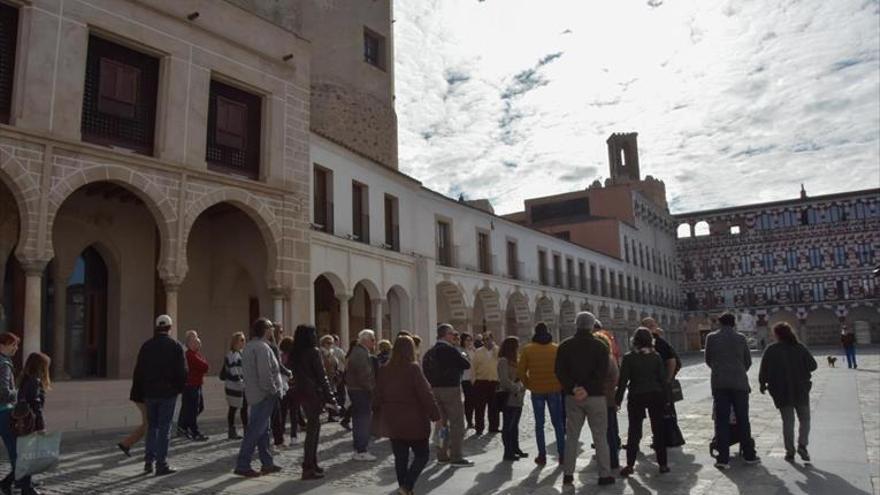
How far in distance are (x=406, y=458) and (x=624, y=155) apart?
62235 mm

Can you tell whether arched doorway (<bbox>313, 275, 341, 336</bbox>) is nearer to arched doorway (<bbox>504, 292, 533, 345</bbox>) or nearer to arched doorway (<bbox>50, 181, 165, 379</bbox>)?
arched doorway (<bbox>50, 181, 165, 379</bbox>)

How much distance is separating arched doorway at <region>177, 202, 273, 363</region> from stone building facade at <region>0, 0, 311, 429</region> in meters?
0.03

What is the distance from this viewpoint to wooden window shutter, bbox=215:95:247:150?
47.4ft

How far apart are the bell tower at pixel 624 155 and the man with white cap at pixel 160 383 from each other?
6023cm

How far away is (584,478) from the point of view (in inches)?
291

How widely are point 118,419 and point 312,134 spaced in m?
8.45

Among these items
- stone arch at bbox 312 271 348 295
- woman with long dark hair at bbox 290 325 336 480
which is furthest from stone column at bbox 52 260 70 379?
woman with long dark hair at bbox 290 325 336 480

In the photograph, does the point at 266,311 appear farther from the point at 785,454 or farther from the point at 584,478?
the point at 785,454

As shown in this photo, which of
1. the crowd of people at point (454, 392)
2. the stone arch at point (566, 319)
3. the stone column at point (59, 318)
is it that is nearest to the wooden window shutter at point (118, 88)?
the stone column at point (59, 318)

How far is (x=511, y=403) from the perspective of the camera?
349 inches

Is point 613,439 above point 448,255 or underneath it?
underneath

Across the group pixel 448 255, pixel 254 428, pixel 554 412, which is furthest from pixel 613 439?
pixel 448 255

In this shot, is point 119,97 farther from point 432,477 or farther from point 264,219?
point 432,477

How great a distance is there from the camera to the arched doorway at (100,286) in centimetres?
1419
